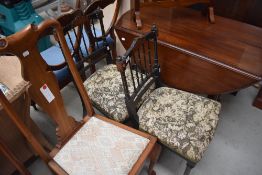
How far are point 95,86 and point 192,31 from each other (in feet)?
2.67

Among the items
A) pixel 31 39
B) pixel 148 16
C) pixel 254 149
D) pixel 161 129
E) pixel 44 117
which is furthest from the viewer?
pixel 44 117

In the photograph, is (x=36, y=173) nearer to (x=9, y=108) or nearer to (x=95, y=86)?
(x=95, y=86)

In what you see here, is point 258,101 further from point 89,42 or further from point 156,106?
point 89,42

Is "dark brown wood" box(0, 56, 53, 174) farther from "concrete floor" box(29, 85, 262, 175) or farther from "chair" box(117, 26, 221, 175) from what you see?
"chair" box(117, 26, 221, 175)

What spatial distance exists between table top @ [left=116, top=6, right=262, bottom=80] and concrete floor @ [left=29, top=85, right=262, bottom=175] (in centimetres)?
69

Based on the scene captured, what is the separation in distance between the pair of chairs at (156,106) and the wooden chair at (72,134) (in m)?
0.14

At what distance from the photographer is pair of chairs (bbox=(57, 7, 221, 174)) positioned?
3.61 feet

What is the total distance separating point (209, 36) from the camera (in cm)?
141

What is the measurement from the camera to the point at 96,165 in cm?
99

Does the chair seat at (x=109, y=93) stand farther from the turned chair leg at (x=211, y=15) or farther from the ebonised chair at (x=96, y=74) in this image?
the turned chair leg at (x=211, y=15)

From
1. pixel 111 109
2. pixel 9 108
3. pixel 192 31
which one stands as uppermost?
pixel 9 108

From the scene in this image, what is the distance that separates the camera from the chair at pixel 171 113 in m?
1.09

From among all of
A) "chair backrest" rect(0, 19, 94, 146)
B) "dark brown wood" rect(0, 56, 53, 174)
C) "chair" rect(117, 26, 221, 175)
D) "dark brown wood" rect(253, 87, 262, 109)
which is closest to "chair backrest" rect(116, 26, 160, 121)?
"chair" rect(117, 26, 221, 175)

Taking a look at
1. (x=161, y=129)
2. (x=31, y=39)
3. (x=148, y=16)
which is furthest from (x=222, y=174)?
(x=31, y=39)
